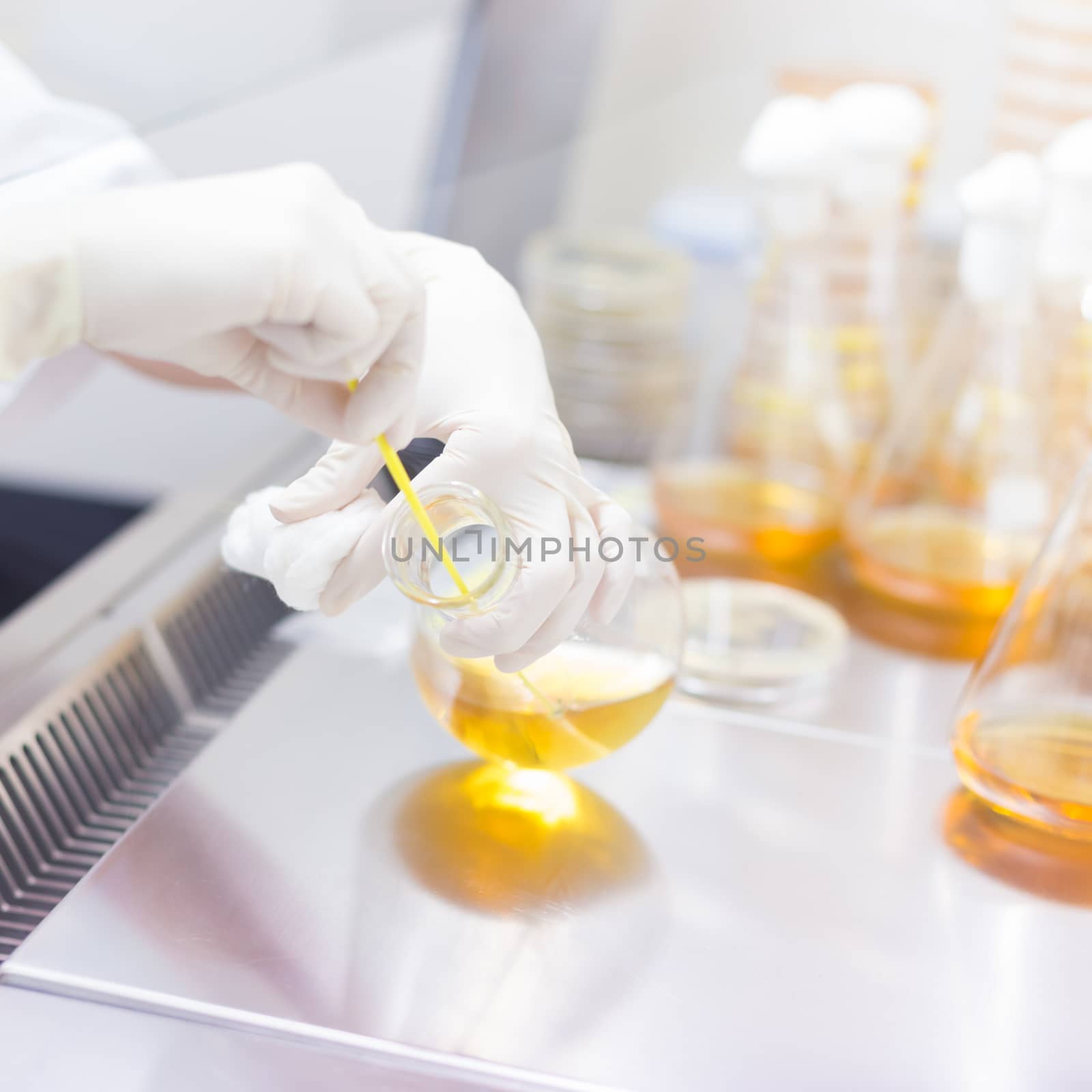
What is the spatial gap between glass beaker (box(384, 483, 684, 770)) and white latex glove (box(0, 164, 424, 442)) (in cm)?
10

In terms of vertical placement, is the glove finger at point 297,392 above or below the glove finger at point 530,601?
above

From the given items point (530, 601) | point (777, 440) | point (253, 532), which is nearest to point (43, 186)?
point (253, 532)

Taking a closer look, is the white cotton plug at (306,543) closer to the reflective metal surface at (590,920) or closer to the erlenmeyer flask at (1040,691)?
the reflective metal surface at (590,920)

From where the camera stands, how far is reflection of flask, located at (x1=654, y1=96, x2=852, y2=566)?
3.31ft

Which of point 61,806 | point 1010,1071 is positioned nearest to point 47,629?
point 61,806

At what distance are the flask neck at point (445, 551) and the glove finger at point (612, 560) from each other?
0.06 metres

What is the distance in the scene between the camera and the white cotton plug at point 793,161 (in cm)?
87

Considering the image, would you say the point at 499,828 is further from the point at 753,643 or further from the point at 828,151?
the point at 828,151

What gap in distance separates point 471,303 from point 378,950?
1.03ft

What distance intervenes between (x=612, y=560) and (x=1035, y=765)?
30cm

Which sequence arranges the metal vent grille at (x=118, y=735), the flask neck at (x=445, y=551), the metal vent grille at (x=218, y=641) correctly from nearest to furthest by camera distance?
the flask neck at (x=445, y=551)
the metal vent grille at (x=118, y=735)
the metal vent grille at (x=218, y=641)

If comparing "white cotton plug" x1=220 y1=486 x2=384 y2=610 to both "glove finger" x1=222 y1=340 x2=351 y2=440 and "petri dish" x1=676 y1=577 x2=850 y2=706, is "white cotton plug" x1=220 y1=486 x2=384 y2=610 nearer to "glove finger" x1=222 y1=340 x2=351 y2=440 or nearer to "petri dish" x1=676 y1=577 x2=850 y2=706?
"glove finger" x1=222 y1=340 x2=351 y2=440

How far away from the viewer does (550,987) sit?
55 cm

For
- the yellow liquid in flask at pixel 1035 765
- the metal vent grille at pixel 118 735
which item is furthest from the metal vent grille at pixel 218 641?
Result: the yellow liquid in flask at pixel 1035 765
